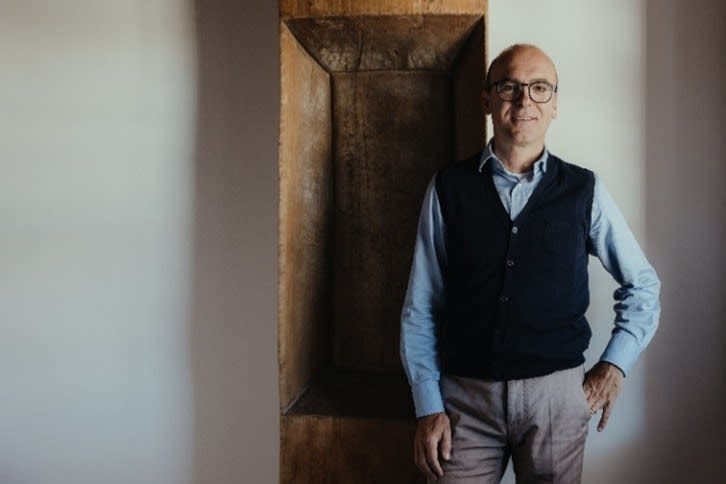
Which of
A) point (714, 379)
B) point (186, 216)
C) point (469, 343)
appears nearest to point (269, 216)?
point (186, 216)

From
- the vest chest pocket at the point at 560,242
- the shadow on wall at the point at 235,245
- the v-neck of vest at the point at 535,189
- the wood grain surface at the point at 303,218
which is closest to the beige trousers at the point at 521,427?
the vest chest pocket at the point at 560,242

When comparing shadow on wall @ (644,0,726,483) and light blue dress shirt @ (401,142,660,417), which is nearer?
light blue dress shirt @ (401,142,660,417)

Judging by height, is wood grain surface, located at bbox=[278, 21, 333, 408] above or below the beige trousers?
above

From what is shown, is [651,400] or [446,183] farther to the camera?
[651,400]

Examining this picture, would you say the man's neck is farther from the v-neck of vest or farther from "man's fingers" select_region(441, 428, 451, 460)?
"man's fingers" select_region(441, 428, 451, 460)

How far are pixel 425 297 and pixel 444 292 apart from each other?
0.18ft

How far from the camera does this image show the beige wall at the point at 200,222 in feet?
6.01

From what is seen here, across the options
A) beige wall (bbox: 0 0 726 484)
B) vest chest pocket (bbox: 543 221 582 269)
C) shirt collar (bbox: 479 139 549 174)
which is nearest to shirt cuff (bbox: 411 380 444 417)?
vest chest pocket (bbox: 543 221 582 269)

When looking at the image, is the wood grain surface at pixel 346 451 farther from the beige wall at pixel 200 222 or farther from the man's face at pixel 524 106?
the man's face at pixel 524 106

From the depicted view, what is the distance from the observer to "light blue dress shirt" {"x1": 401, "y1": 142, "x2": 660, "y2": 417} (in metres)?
1.34

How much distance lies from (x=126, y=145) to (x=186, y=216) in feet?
1.08

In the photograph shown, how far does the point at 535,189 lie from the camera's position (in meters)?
1.31

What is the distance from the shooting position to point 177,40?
1.99 m

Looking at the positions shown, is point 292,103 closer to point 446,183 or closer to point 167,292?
point 446,183
